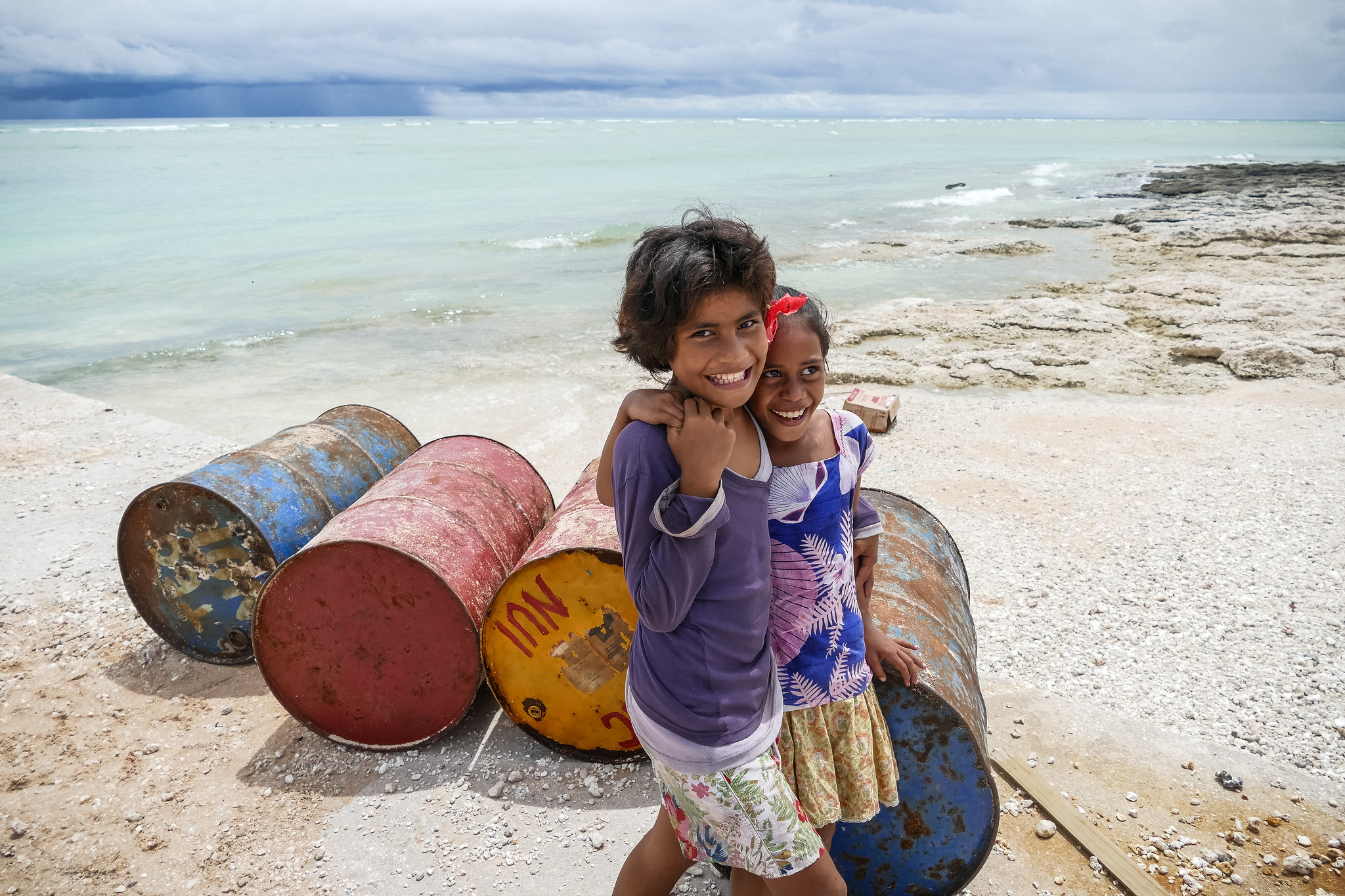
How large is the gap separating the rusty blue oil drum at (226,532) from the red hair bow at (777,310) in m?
3.16

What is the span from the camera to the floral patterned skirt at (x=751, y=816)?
73.8 inches

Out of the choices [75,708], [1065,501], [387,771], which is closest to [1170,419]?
[1065,501]

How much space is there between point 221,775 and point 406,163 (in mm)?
49287

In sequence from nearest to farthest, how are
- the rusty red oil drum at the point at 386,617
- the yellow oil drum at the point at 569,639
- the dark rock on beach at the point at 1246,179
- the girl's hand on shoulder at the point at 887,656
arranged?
the girl's hand on shoulder at the point at 887,656, the yellow oil drum at the point at 569,639, the rusty red oil drum at the point at 386,617, the dark rock on beach at the point at 1246,179

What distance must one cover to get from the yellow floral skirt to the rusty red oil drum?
1766 mm

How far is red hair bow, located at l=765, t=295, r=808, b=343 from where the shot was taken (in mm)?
1861

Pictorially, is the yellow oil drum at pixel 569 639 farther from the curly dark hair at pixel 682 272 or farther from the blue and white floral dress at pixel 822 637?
the curly dark hair at pixel 682 272

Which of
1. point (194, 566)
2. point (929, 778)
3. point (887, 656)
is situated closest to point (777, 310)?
point (887, 656)

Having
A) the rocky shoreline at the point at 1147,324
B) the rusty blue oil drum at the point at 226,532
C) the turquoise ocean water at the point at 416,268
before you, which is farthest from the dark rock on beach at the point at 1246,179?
the rusty blue oil drum at the point at 226,532

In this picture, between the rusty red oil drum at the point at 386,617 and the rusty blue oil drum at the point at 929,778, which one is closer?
the rusty blue oil drum at the point at 929,778

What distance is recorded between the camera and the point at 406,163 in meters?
47.2

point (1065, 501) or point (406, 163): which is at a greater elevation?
point (406, 163)

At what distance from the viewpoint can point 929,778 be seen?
258cm

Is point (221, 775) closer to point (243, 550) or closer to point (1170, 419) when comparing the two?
point (243, 550)
